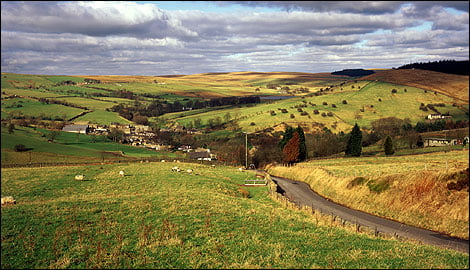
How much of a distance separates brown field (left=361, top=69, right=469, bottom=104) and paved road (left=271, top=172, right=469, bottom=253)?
97.5m

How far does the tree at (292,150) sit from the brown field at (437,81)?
6582cm

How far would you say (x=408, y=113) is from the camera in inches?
4636

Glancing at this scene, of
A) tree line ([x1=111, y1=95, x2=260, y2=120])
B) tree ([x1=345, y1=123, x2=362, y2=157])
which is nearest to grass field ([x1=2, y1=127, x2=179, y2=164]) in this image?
tree ([x1=345, y1=123, x2=362, y2=157])

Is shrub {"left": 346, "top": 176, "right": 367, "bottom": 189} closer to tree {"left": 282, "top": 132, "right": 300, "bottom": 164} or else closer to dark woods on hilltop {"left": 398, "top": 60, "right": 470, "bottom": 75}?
tree {"left": 282, "top": 132, "right": 300, "bottom": 164}

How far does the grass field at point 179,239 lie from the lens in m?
12.3

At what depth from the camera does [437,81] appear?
119 m

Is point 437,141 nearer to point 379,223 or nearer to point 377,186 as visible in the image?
point 377,186

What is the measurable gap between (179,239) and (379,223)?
57.5ft

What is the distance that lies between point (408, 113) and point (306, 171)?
80.9m

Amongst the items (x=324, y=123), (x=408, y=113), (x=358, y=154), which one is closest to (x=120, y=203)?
(x=358, y=154)

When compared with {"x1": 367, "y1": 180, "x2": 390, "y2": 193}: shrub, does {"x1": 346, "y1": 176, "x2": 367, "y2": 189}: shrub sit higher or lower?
lower

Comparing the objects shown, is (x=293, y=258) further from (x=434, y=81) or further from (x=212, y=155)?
(x=434, y=81)

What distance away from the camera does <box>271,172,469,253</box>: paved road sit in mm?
20555

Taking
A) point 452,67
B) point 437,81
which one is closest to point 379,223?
point 437,81
